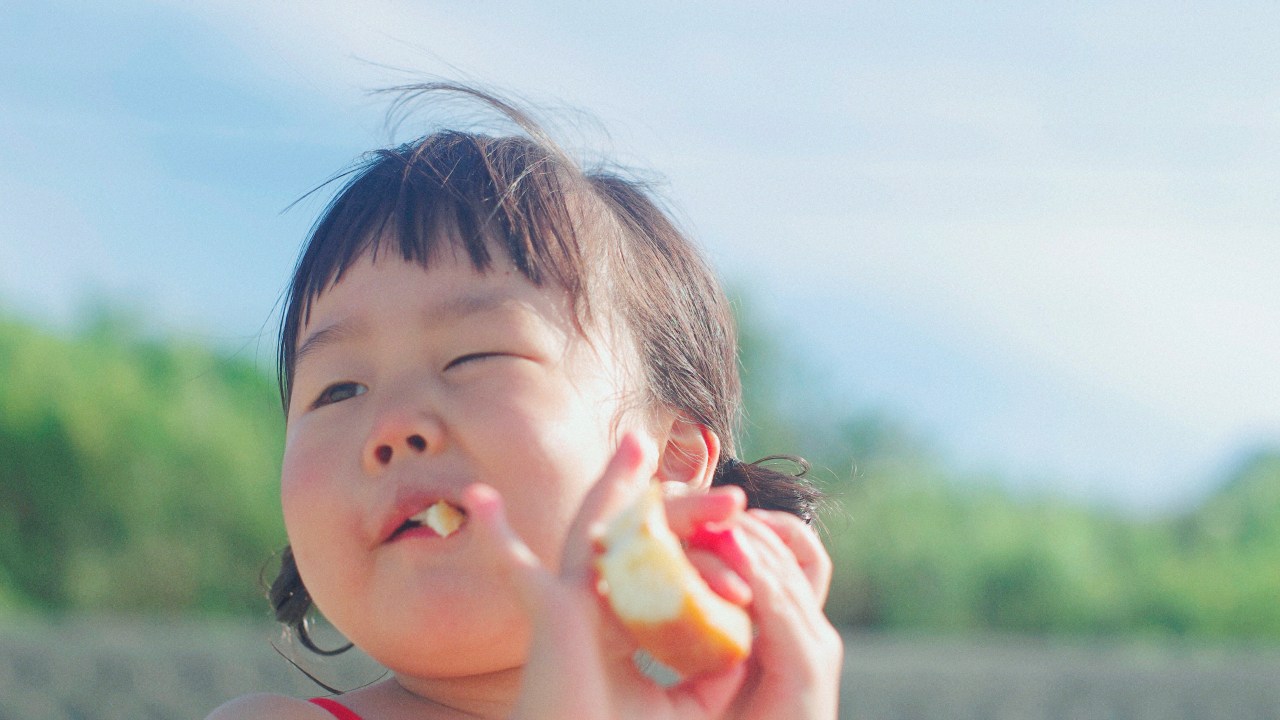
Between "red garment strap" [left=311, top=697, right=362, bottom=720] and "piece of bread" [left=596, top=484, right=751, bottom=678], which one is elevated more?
"piece of bread" [left=596, top=484, right=751, bottom=678]

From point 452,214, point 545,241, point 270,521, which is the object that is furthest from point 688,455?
point 270,521

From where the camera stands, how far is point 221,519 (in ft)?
23.0

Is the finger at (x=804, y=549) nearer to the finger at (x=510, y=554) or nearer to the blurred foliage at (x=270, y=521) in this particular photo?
the finger at (x=510, y=554)

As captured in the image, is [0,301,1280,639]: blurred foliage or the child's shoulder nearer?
the child's shoulder

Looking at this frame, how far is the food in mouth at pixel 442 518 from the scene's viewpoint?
1541 mm

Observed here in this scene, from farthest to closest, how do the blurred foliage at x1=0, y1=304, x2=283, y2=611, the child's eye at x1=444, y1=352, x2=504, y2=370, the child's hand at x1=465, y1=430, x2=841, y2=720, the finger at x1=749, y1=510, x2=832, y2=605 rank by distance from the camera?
the blurred foliage at x1=0, y1=304, x2=283, y2=611 < the child's eye at x1=444, y1=352, x2=504, y2=370 < the finger at x1=749, y1=510, x2=832, y2=605 < the child's hand at x1=465, y1=430, x2=841, y2=720

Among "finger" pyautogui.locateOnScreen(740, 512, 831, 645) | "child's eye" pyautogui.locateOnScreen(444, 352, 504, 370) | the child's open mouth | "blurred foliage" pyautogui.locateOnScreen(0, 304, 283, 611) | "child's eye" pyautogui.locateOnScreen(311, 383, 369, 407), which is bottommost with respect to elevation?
"blurred foliage" pyautogui.locateOnScreen(0, 304, 283, 611)

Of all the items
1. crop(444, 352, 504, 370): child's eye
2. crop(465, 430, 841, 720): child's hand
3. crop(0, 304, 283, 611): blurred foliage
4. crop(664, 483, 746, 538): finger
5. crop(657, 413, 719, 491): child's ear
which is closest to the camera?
crop(465, 430, 841, 720): child's hand

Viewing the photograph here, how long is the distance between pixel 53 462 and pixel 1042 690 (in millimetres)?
5554

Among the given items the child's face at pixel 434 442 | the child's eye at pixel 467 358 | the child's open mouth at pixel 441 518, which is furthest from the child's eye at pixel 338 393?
the child's open mouth at pixel 441 518

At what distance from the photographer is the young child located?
51.0 inches

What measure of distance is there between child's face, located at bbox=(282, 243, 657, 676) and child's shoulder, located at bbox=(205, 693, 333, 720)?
0.47ft

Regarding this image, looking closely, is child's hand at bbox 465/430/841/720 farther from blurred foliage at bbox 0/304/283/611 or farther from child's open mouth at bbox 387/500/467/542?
blurred foliage at bbox 0/304/283/611

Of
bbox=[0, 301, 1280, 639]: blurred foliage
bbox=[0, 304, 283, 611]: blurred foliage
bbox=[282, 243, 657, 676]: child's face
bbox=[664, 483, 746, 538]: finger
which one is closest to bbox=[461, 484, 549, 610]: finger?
bbox=[664, 483, 746, 538]: finger
